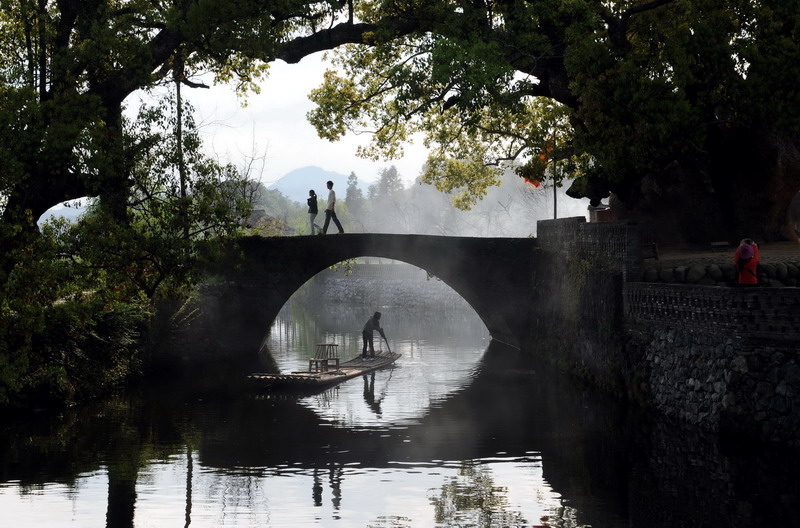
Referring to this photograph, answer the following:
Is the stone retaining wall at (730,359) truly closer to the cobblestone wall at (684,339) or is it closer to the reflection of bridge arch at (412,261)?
the cobblestone wall at (684,339)

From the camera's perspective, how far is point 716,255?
2484 centimetres

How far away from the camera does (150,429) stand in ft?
66.2

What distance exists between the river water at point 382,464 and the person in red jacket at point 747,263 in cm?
310

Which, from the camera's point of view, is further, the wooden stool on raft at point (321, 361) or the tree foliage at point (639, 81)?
the wooden stool on raft at point (321, 361)

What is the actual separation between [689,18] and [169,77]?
13.9 m

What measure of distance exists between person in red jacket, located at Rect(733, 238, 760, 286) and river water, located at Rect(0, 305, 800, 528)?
3.10m

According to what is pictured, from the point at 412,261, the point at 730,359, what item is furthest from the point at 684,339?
the point at 412,261

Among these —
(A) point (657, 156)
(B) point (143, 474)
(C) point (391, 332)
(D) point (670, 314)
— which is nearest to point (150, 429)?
(B) point (143, 474)

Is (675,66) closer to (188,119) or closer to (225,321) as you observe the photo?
(188,119)

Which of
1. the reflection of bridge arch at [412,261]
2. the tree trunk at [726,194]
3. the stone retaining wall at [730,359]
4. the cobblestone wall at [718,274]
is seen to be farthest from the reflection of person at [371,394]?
the tree trunk at [726,194]

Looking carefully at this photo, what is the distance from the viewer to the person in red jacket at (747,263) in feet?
62.2

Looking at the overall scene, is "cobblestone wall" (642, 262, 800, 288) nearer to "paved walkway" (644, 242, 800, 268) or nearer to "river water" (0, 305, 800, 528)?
"paved walkway" (644, 242, 800, 268)

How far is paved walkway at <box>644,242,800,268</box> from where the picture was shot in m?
22.2

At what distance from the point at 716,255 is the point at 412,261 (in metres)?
11.3
